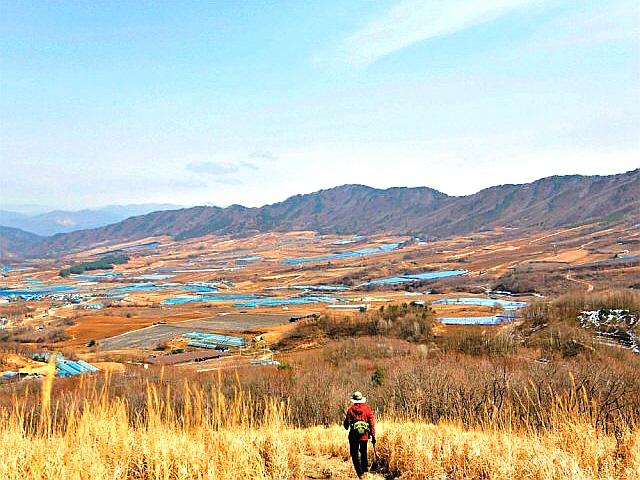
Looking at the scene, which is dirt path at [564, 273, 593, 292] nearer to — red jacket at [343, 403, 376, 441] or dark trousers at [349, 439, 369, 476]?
red jacket at [343, 403, 376, 441]

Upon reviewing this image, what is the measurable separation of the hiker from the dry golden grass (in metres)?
0.29

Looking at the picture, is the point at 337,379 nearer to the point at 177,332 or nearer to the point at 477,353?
the point at 477,353

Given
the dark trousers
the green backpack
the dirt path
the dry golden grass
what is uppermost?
the dry golden grass

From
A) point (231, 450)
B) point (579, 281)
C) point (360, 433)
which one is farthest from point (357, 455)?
point (579, 281)

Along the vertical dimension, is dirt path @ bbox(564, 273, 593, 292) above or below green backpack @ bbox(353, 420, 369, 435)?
below

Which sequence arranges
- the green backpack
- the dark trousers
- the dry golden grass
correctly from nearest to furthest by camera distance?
the dry golden grass → the dark trousers → the green backpack

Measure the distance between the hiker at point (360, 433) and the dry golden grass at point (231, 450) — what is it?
29cm

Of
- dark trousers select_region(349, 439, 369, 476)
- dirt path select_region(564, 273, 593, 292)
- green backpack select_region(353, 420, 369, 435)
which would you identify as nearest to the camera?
dark trousers select_region(349, 439, 369, 476)

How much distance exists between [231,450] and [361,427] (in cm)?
261

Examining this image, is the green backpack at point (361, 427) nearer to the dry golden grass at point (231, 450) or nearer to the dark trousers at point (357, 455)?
the dark trousers at point (357, 455)

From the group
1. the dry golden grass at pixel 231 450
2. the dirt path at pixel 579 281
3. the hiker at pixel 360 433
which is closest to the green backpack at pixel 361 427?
the hiker at pixel 360 433

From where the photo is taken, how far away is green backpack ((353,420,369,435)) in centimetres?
724

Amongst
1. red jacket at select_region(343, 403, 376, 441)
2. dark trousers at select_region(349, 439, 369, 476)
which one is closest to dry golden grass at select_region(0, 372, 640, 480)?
dark trousers at select_region(349, 439, 369, 476)

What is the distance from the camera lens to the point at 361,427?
287 inches
